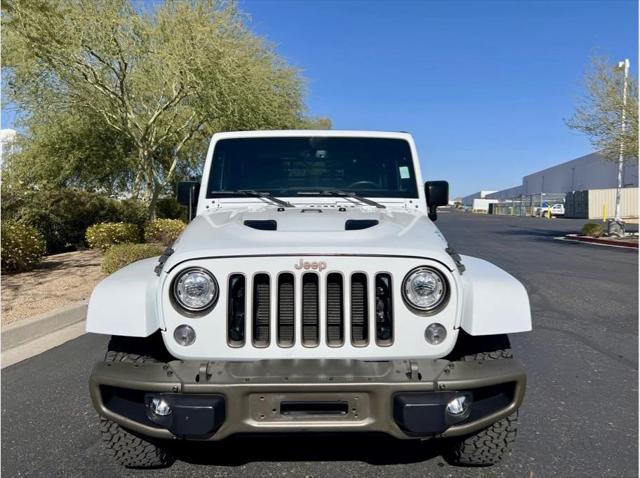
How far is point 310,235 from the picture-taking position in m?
2.55

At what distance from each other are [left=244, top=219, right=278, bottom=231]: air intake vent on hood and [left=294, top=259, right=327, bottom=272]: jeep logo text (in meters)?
0.52

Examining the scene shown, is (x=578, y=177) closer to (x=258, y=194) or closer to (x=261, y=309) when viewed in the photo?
(x=258, y=194)

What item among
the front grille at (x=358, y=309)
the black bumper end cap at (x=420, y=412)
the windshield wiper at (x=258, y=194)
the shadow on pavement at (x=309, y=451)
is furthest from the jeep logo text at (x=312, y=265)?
the windshield wiper at (x=258, y=194)

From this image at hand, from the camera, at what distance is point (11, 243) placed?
25.7 feet

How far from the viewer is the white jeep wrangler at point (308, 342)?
6.99ft

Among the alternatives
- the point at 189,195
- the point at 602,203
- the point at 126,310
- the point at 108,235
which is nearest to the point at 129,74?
the point at 108,235

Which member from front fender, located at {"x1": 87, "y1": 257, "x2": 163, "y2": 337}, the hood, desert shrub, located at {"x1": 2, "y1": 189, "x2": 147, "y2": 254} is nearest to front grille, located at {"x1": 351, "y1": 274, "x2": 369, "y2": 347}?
the hood

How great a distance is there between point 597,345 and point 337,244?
3900mm

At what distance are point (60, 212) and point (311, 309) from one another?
11635 millimetres

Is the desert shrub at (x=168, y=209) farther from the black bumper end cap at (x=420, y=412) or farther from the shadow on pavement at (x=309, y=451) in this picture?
the black bumper end cap at (x=420, y=412)

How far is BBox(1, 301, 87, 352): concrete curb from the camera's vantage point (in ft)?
16.0

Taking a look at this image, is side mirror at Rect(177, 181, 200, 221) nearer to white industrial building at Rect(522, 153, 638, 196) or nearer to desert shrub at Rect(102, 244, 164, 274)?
desert shrub at Rect(102, 244, 164, 274)

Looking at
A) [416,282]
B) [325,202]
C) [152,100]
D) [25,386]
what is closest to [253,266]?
[416,282]

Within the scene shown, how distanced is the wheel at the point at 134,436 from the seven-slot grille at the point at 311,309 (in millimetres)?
481
